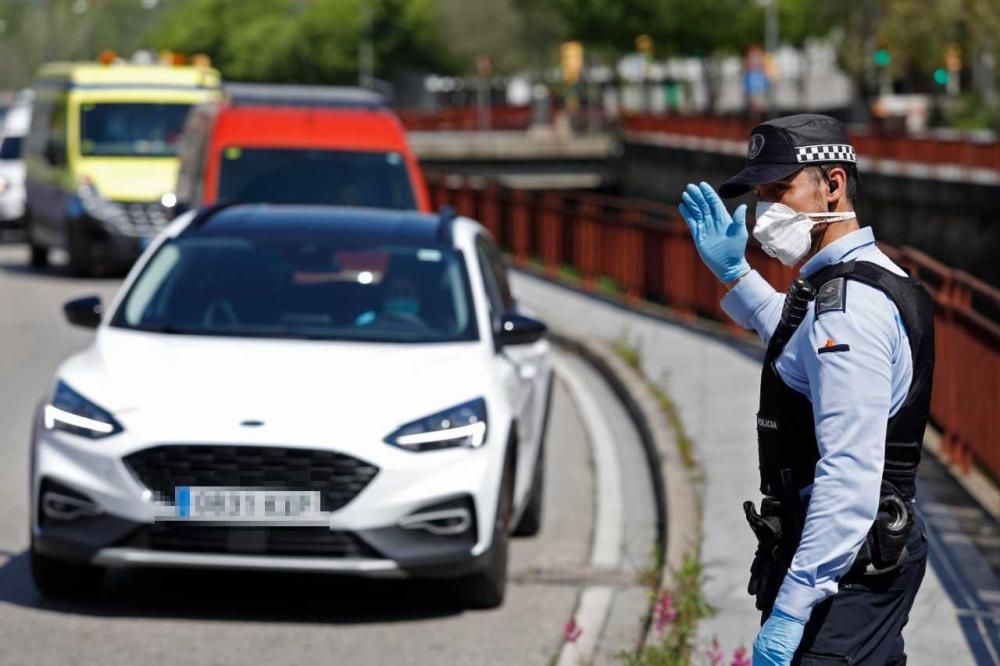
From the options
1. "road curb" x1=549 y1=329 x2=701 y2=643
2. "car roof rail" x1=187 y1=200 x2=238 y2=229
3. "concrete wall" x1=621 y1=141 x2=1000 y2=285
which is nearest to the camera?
"road curb" x1=549 y1=329 x2=701 y2=643

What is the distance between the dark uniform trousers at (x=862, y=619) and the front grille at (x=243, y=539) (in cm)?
366

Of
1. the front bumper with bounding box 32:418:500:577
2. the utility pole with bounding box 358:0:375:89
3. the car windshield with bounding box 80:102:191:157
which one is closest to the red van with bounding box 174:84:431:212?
the front bumper with bounding box 32:418:500:577

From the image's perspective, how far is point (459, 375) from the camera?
321 inches

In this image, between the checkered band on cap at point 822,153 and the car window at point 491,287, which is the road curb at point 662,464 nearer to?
the car window at point 491,287

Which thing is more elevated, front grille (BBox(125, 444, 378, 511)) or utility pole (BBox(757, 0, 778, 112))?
front grille (BBox(125, 444, 378, 511))

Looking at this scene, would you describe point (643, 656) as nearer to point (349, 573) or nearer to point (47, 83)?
point (349, 573)

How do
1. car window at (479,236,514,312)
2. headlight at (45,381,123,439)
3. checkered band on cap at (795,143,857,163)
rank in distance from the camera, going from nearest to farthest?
checkered band on cap at (795,143,857,163), headlight at (45,381,123,439), car window at (479,236,514,312)

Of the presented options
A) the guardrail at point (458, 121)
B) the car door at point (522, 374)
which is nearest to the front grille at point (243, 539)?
the car door at point (522, 374)

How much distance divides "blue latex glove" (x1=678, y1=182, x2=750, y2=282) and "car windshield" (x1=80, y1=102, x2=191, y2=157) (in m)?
20.0

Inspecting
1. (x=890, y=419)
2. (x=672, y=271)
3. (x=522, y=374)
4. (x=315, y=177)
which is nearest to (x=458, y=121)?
(x=672, y=271)

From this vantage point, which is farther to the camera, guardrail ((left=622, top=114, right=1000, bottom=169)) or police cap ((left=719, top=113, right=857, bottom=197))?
guardrail ((left=622, top=114, right=1000, bottom=169))

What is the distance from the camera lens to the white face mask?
160 inches

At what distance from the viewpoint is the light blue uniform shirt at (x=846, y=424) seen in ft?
12.6

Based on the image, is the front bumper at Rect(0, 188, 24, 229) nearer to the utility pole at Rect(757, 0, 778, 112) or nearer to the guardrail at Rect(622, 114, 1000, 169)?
the guardrail at Rect(622, 114, 1000, 169)
